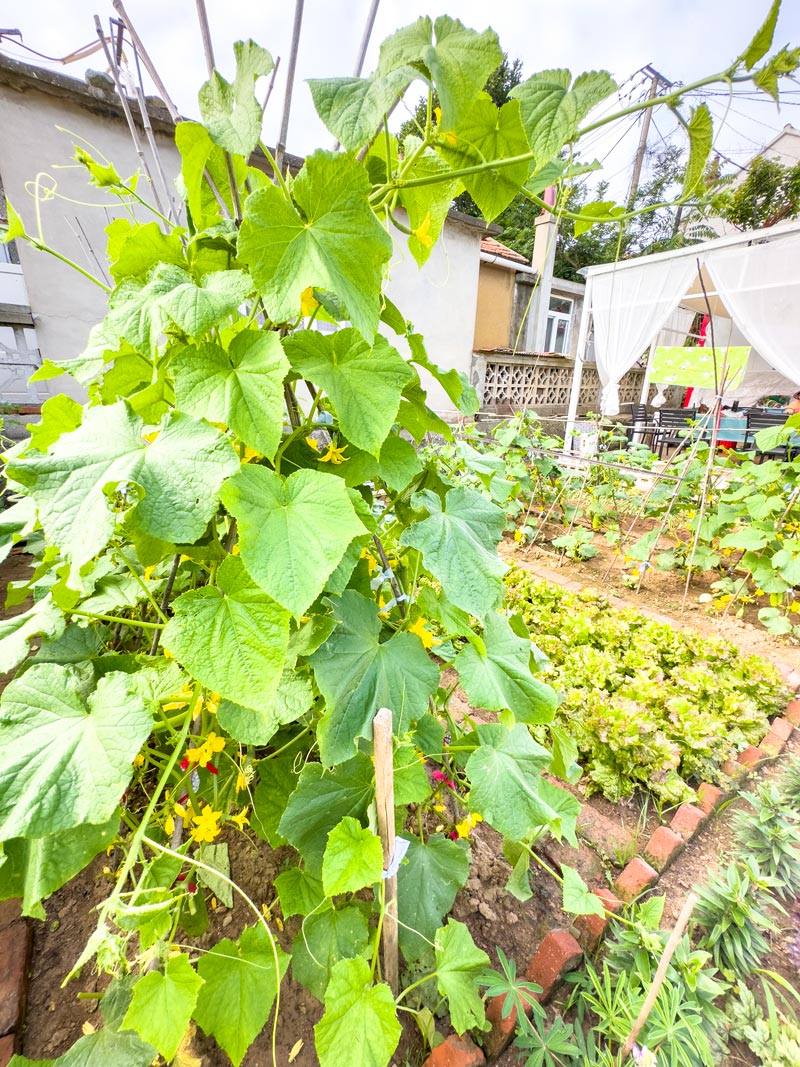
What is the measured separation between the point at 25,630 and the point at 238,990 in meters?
0.73

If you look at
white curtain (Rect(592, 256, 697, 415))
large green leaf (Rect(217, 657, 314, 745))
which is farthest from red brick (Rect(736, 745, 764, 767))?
white curtain (Rect(592, 256, 697, 415))

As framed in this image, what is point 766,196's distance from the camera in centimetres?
1206

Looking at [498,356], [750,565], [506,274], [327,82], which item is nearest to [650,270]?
[498,356]

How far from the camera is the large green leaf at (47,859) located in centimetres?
63

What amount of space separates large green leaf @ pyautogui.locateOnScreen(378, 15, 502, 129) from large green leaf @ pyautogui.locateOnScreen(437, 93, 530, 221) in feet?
0.26

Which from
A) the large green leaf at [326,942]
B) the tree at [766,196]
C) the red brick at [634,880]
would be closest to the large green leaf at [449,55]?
the large green leaf at [326,942]

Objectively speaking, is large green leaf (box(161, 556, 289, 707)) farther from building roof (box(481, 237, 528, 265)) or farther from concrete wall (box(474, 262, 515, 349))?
concrete wall (box(474, 262, 515, 349))

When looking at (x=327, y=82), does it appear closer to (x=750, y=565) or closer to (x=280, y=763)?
(x=280, y=763)

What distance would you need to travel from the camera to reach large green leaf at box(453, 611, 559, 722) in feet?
2.84

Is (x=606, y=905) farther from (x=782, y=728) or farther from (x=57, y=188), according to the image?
(x=57, y=188)

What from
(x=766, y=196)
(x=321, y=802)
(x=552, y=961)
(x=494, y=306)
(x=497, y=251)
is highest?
(x=766, y=196)

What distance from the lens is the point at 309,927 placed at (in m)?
1.00

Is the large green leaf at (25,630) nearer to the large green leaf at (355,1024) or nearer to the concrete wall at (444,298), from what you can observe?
the large green leaf at (355,1024)

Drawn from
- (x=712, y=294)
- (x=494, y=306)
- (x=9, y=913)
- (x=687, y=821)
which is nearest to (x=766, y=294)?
(x=712, y=294)
